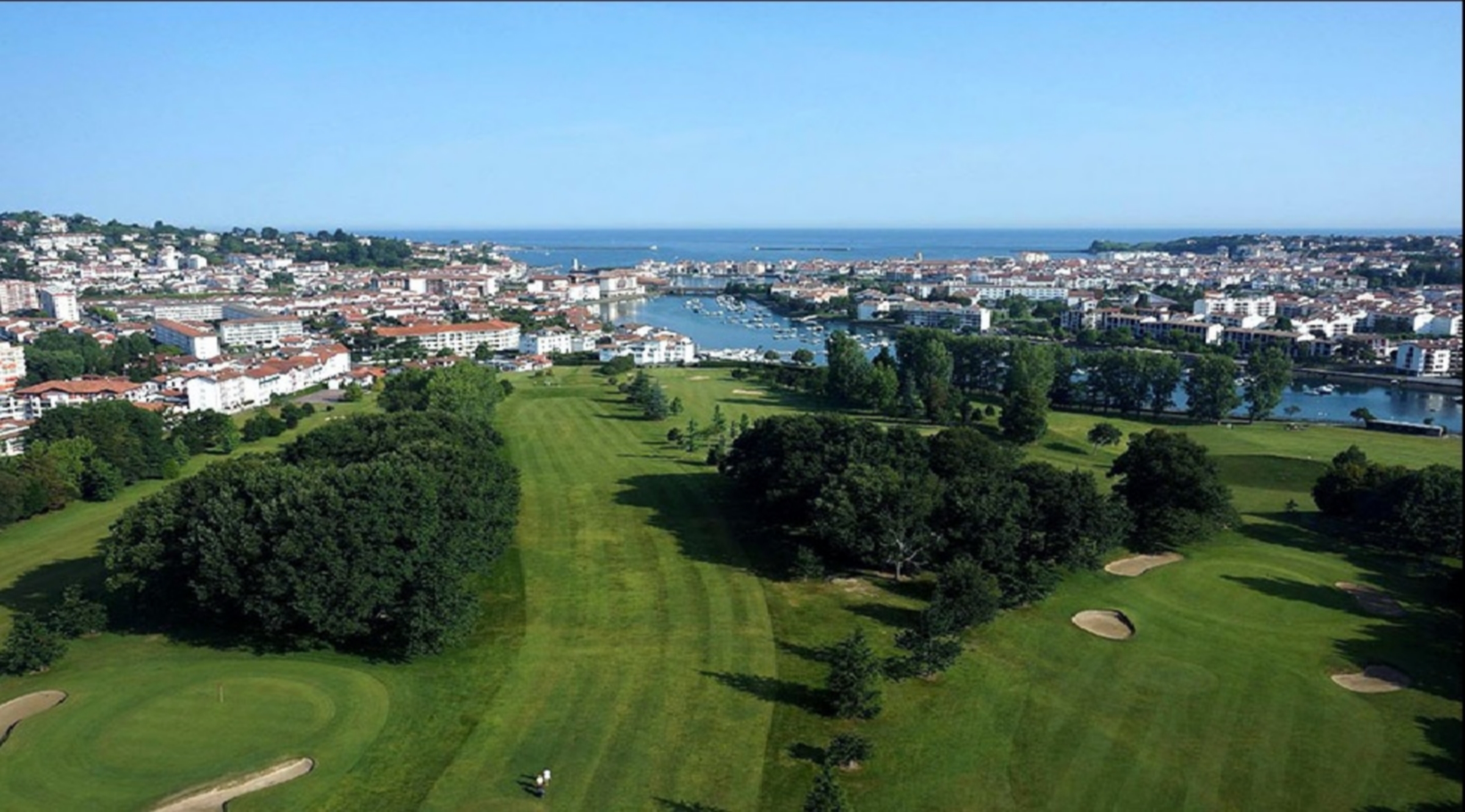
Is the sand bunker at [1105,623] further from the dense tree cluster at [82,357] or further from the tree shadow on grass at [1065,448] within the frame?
the dense tree cluster at [82,357]

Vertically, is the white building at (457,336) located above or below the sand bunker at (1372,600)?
above

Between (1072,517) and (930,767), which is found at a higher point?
(1072,517)

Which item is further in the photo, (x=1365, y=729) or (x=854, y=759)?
(x=1365, y=729)

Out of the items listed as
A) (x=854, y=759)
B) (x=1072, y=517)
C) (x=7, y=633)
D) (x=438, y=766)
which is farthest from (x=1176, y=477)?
(x=7, y=633)

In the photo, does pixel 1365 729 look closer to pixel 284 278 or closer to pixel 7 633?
pixel 7 633

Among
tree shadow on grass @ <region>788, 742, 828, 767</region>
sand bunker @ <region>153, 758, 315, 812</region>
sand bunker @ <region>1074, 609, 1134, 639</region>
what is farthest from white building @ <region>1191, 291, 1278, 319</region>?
sand bunker @ <region>153, 758, 315, 812</region>

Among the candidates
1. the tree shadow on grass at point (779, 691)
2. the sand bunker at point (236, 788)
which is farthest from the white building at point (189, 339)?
the tree shadow on grass at point (779, 691)

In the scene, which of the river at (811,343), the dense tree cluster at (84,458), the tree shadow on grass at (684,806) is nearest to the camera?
the tree shadow on grass at (684,806)
